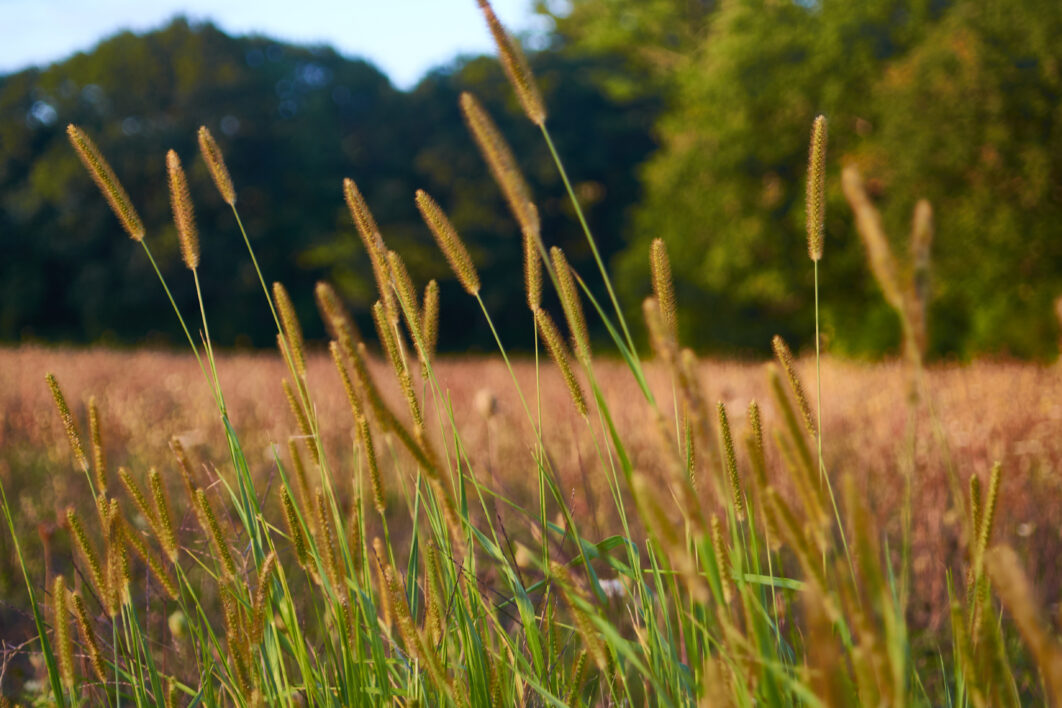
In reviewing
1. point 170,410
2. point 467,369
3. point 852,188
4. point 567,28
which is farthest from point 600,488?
point 567,28

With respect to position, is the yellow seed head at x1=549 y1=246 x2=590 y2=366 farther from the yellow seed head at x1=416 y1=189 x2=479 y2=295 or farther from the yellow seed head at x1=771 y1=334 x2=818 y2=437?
the yellow seed head at x1=771 y1=334 x2=818 y2=437

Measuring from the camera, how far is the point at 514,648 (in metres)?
1.14

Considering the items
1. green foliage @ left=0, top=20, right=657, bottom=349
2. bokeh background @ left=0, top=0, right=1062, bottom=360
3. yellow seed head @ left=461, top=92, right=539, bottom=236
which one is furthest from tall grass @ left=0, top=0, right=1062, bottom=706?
green foliage @ left=0, top=20, right=657, bottom=349

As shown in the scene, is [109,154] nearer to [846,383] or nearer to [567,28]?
[567,28]

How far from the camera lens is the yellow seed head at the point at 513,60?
3.28 ft

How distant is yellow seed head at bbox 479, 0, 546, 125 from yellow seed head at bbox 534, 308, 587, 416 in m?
0.26

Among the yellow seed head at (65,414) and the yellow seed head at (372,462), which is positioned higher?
the yellow seed head at (65,414)

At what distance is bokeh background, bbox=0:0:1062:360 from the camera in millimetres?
16578

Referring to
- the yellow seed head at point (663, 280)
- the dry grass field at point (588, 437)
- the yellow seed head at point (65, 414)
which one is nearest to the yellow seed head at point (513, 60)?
the yellow seed head at point (663, 280)

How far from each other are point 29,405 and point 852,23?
2034 cm

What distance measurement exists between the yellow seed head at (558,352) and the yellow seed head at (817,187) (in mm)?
342

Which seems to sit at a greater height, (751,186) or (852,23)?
(852,23)

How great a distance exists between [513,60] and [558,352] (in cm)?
37

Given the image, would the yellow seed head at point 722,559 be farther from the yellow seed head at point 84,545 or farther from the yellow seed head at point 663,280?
the yellow seed head at point 84,545
